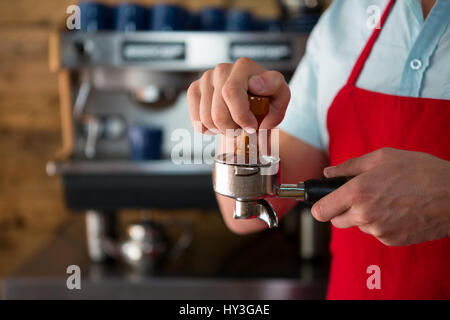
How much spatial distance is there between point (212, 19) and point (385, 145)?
87 centimetres

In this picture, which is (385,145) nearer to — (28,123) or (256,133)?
(256,133)

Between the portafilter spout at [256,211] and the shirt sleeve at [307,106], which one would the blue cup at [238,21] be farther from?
the portafilter spout at [256,211]

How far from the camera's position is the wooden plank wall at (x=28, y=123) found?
1827 millimetres

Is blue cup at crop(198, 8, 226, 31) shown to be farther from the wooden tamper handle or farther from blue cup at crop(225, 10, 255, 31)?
the wooden tamper handle

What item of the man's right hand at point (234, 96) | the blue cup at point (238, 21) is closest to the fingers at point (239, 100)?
the man's right hand at point (234, 96)

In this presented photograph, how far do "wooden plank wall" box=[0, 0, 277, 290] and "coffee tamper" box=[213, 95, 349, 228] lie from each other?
4.73 feet

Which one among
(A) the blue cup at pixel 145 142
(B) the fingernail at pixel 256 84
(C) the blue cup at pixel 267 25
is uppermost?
(C) the blue cup at pixel 267 25

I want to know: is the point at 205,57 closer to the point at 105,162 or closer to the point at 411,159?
the point at 105,162

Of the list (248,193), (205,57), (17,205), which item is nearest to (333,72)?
(248,193)

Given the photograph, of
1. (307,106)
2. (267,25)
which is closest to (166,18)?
(267,25)

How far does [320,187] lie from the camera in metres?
0.45

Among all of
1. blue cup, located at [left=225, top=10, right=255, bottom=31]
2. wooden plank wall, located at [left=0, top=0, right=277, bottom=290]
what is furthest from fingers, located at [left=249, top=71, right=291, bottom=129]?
wooden plank wall, located at [left=0, top=0, right=277, bottom=290]

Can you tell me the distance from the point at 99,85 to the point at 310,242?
30.9 inches

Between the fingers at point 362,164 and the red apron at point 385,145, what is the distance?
0.21m
